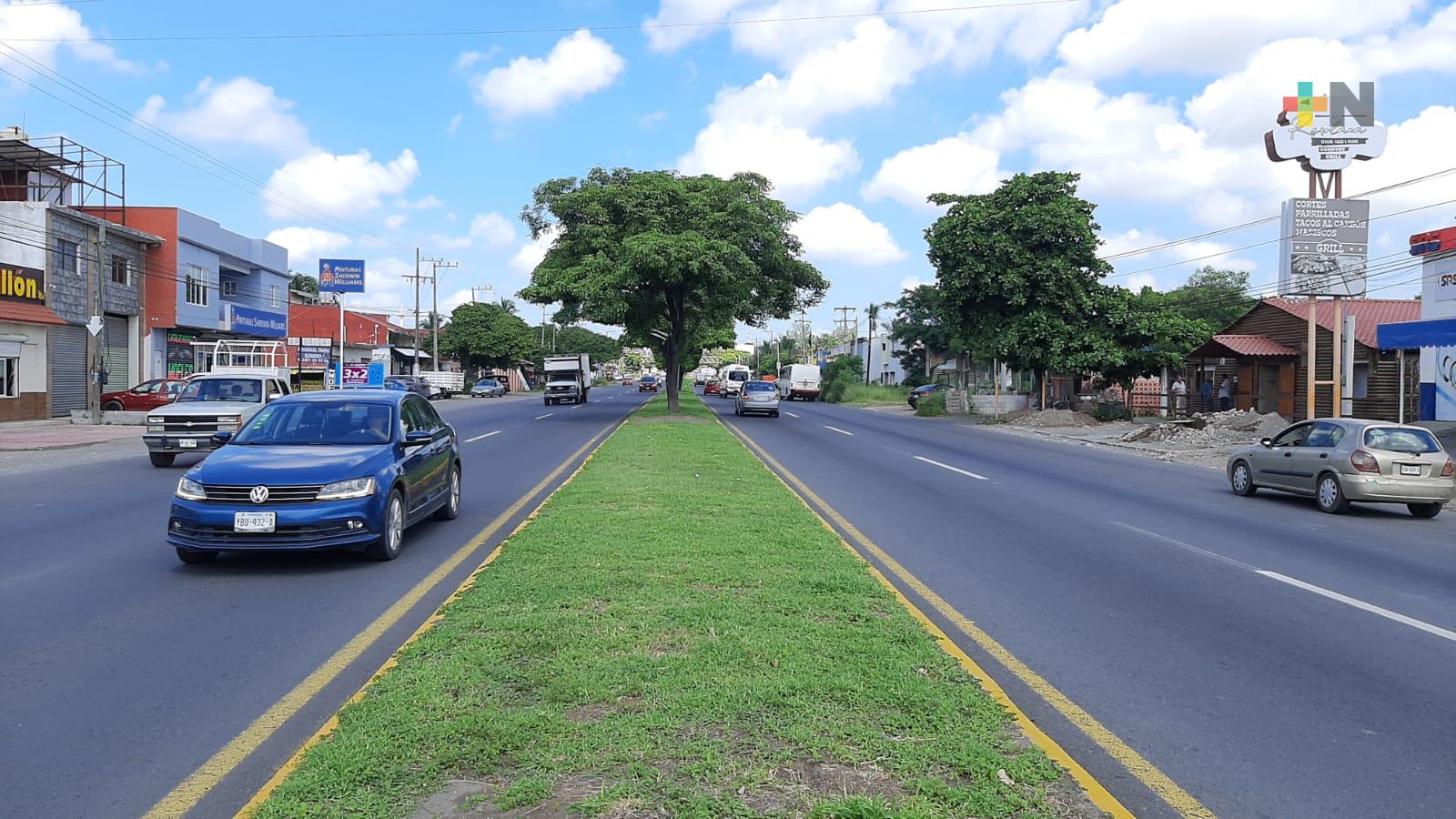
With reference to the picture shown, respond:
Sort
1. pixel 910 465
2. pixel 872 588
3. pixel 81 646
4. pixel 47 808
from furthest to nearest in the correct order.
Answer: pixel 910 465 → pixel 872 588 → pixel 81 646 → pixel 47 808

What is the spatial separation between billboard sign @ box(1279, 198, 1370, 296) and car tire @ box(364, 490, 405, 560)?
2416 cm

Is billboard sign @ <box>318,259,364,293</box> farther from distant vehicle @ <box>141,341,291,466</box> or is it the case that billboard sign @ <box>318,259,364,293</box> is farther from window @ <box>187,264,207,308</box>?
distant vehicle @ <box>141,341,291,466</box>

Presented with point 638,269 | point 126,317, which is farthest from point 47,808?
point 126,317

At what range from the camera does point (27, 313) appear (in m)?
32.0

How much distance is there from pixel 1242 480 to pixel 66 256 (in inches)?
1499

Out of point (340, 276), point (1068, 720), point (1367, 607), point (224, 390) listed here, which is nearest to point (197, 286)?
point (340, 276)

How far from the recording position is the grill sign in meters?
31.4

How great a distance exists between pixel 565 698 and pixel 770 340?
450 feet

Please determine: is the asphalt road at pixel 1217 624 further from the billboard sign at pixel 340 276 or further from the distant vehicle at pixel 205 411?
the billboard sign at pixel 340 276

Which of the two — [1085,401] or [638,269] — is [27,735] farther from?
[1085,401]

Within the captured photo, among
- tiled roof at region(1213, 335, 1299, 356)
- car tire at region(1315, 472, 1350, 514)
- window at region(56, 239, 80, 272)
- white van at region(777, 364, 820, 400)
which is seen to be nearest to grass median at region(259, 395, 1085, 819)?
car tire at region(1315, 472, 1350, 514)

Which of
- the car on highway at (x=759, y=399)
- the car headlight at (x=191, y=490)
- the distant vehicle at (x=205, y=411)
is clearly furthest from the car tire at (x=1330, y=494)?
the car on highway at (x=759, y=399)

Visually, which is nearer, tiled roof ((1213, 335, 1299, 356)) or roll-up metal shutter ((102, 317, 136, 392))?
tiled roof ((1213, 335, 1299, 356))

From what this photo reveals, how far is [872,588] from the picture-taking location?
23.9 ft
